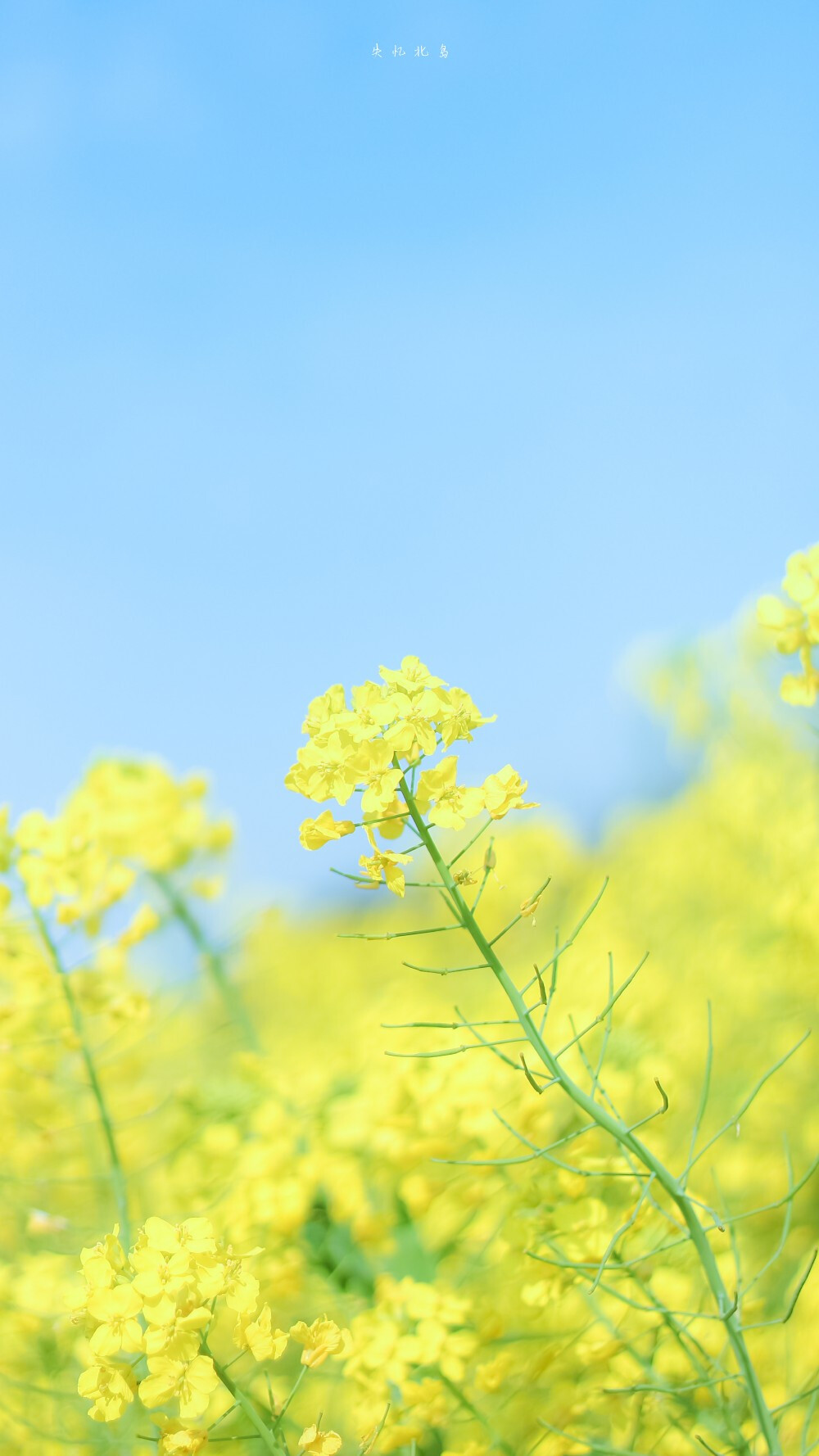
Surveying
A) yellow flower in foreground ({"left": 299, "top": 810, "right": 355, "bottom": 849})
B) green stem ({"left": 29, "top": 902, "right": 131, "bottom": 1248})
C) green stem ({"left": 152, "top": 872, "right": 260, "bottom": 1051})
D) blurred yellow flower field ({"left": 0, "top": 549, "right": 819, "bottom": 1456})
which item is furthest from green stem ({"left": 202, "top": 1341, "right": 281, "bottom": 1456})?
green stem ({"left": 152, "top": 872, "right": 260, "bottom": 1051})

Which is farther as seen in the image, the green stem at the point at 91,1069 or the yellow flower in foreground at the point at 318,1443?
the green stem at the point at 91,1069

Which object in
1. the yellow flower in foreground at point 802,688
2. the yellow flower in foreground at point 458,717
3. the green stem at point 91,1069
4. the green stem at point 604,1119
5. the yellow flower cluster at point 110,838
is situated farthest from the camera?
the yellow flower cluster at point 110,838

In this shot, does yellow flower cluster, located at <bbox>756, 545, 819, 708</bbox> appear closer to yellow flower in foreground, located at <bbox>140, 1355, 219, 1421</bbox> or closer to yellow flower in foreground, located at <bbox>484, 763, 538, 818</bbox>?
yellow flower in foreground, located at <bbox>484, 763, 538, 818</bbox>

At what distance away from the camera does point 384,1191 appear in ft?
7.22

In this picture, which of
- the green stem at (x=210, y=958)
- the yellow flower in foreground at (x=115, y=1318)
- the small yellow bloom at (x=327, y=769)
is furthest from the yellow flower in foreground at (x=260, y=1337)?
the green stem at (x=210, y=958)

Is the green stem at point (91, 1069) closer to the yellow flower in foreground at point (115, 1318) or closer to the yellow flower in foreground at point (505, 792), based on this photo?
the yellow flower in foreground at point (115, 1318)

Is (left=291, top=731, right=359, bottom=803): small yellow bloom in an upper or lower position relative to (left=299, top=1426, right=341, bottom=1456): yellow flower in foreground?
upper

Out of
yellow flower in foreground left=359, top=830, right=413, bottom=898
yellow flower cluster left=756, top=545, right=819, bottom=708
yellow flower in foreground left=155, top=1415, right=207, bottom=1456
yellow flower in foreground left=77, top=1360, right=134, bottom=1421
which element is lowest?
yellow flower in foreground left=155, top=1415, right=207, bottom=1456

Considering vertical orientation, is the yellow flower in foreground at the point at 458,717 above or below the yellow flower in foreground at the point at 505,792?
above

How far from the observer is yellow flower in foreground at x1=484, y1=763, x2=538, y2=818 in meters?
1.20

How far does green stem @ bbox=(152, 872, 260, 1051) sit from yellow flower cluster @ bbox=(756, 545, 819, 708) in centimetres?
162

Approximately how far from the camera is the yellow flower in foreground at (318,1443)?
4.00 ft

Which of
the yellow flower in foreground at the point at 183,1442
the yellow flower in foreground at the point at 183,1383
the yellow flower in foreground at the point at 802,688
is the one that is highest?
the yellow flower in foreground at the point at 802,688

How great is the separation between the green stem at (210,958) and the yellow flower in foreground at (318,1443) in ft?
4.95
